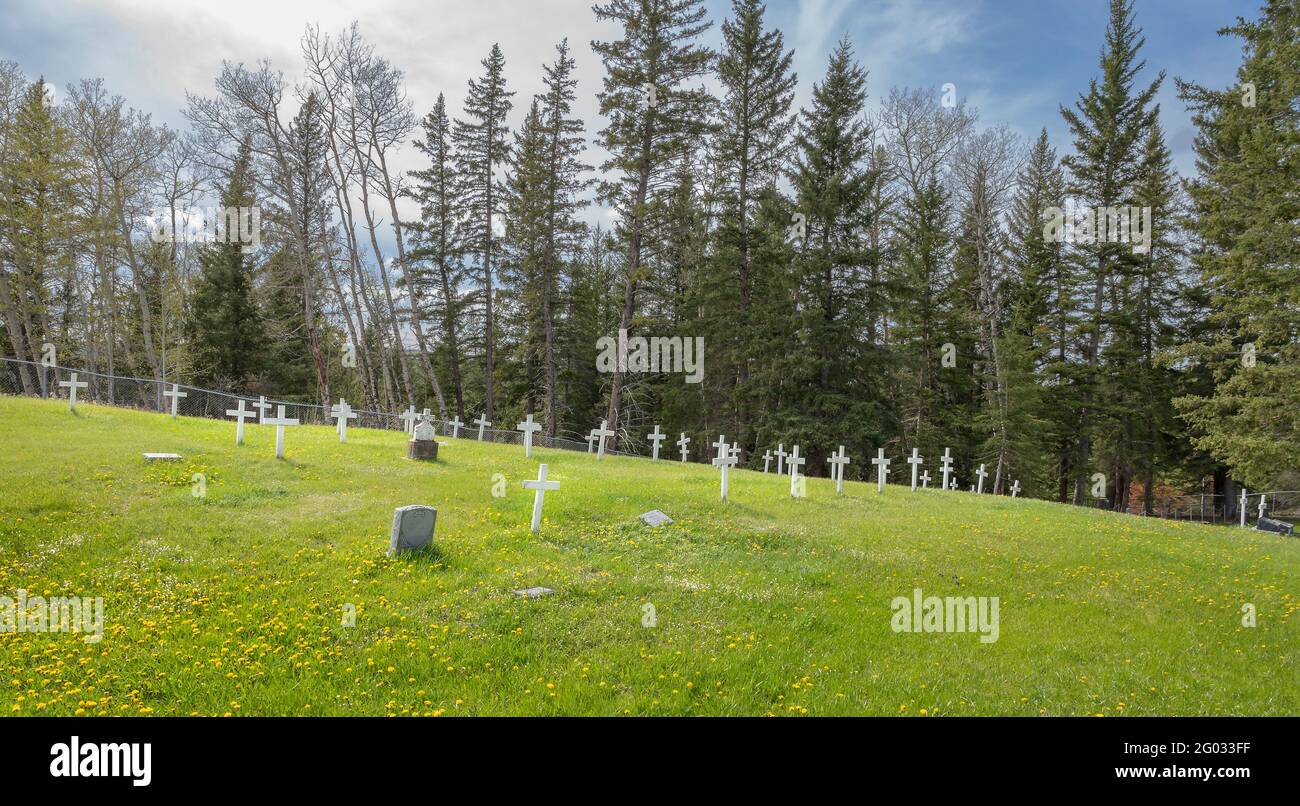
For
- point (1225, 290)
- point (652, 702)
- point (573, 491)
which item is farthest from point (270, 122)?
point (1225, 290)

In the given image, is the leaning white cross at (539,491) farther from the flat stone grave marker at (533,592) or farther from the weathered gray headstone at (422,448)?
the weathered gray headstone at (422,448)

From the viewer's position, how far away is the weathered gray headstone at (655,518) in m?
10.7

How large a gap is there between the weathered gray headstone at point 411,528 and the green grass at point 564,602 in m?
0.27

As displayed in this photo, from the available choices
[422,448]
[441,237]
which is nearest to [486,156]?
[441,237]

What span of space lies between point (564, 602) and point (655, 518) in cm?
426

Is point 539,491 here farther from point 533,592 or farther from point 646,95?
point 646,95

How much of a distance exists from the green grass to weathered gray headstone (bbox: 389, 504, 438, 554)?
0.89ft

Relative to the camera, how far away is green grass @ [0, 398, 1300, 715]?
480 cm

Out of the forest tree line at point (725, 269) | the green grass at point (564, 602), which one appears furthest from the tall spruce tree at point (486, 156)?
the green grass at point (564, 602)

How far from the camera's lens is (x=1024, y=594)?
8469 mm

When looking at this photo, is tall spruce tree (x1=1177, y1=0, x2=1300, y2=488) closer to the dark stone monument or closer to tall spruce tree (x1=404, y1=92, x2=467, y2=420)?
the dark stone monument

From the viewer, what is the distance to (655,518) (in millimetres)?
10891
